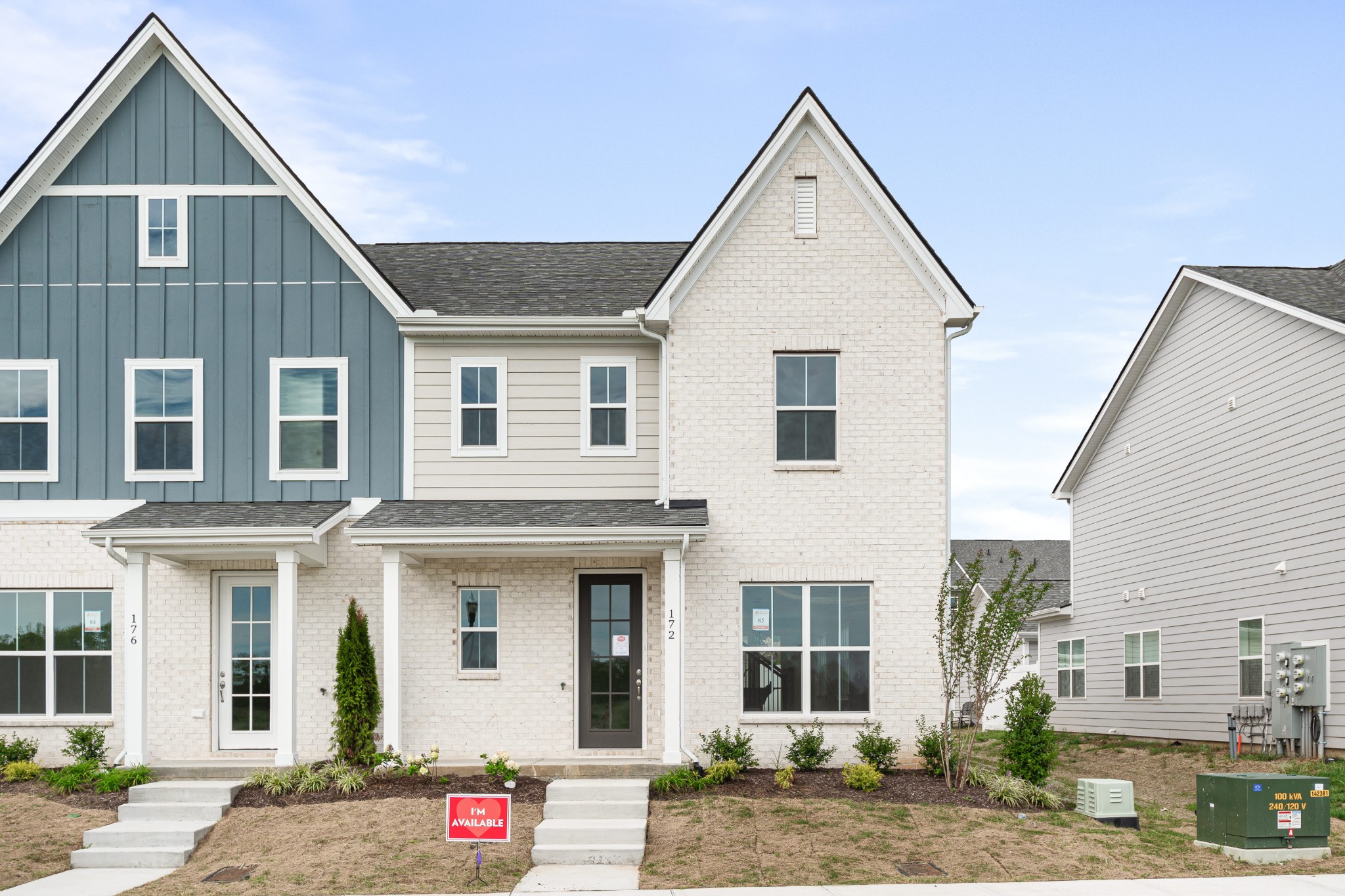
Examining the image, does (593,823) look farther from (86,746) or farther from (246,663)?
(86,746)

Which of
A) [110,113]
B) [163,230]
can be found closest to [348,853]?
[163,230]

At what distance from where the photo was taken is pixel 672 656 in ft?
53.1

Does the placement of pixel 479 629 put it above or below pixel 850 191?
below

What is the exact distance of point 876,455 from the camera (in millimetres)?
17172

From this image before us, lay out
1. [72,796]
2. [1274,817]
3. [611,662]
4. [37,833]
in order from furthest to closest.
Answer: [611,662] < [72,796] < [37,833] < [1274,817]

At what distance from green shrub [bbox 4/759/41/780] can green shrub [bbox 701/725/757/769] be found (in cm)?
837

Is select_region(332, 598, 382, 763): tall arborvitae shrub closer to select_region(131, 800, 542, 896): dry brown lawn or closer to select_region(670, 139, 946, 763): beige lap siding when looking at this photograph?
select_region(131, 800, 542, 896): dry brown lawn

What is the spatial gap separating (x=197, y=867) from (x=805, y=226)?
1060cm

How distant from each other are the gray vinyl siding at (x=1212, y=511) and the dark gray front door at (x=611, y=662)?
32.9 ft

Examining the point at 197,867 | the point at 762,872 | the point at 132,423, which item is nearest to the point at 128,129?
the point at 132,423

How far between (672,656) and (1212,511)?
1145cm

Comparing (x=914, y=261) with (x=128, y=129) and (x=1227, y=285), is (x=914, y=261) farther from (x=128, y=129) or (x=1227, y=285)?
(x=128, y=129)

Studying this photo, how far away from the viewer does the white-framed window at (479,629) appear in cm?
1739

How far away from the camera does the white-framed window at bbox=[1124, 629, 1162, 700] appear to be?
81.5ft
